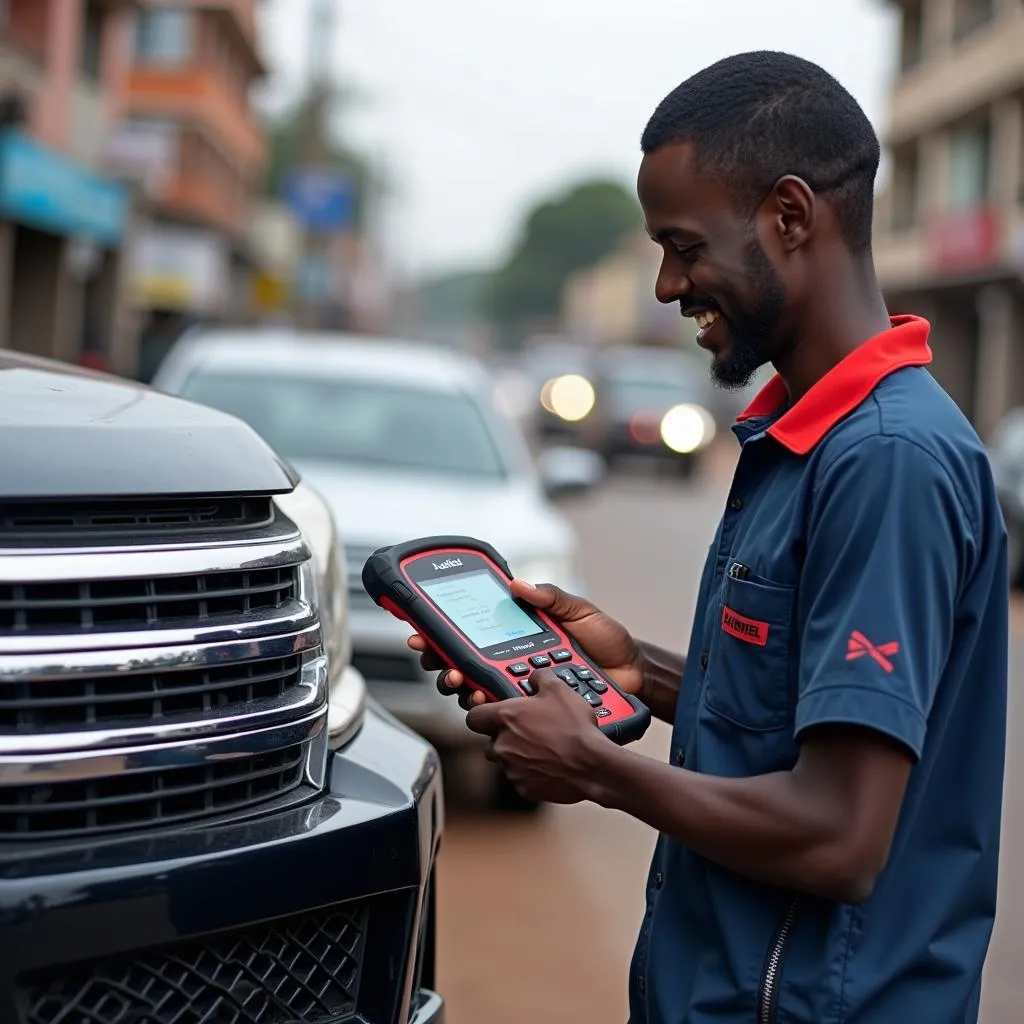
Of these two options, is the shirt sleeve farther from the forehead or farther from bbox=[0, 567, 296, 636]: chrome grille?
bbox=[0, 567, 296, 636]: chrome grille

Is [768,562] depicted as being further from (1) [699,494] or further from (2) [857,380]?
(1) [699,494]

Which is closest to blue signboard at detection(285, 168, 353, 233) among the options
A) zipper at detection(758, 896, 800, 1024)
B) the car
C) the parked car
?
the car

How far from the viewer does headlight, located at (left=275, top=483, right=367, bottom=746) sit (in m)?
2.95

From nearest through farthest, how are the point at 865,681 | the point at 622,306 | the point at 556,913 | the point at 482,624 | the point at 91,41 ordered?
the point at 865,681
the point at 482,624
the point at 556,913
the point at 91,41
the point at 622,306

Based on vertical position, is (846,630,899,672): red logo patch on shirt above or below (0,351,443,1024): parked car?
above

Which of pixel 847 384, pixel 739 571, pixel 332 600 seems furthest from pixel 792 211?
pixel 332 600

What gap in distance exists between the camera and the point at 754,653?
2.00 metres

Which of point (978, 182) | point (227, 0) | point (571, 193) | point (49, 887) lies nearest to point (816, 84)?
point (49, 887)

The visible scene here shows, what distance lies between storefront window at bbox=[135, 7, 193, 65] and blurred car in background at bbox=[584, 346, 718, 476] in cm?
1722

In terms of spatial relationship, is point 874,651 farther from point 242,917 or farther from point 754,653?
point 242,917

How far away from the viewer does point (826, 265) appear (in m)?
2.00

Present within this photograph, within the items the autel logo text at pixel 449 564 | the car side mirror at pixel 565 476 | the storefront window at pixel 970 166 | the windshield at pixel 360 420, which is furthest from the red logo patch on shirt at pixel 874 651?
the storefront window at pixel 970 166

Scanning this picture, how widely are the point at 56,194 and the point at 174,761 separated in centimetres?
2126

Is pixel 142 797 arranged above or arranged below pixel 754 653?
below
